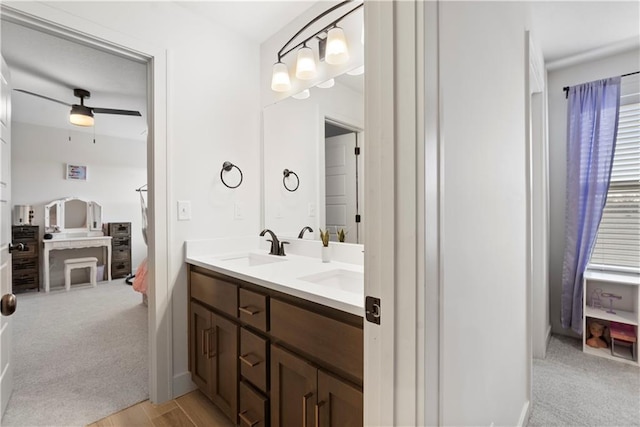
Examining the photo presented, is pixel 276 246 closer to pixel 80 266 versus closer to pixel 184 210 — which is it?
pixel 184 210

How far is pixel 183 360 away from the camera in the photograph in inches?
73.4

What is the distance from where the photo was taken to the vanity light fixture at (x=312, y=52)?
5.53 feet

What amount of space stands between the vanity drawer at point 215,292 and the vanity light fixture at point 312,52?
1.35 m

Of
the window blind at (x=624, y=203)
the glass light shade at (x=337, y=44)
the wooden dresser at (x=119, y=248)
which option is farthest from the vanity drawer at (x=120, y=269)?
the window blind at (x=624, y=203)

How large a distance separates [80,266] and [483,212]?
17.7 feet

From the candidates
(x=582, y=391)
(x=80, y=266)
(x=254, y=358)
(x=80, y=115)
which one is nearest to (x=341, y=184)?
(x=254, y=358)

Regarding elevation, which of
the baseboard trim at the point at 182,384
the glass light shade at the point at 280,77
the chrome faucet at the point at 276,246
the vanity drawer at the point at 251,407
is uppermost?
the glass light shade at the point at 280,77

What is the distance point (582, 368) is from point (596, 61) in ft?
7.93

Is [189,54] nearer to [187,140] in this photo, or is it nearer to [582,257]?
[187,140]

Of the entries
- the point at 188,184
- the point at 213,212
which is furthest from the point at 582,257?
the point at 188,184

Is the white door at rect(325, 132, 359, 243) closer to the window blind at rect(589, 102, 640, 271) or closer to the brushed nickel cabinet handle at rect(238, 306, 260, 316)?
the brushed nickel cabinet handle at rect(238, 306, 260, 316)

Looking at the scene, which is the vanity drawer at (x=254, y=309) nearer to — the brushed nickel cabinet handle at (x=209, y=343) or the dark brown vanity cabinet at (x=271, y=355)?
the dark brown vanity cabinet at (x=271, y=355)

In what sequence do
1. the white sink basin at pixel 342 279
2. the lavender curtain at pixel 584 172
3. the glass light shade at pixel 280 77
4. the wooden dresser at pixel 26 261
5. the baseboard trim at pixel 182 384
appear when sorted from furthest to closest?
the wooden dresser at pixel 26 261 < the lavender curtain at pixel 584 172 < the glass light shade at pixel 280 77 < the baseboard trim at pixel 182 384 < the white sink basin at pixel 342 279

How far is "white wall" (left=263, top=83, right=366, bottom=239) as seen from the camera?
1826mm
